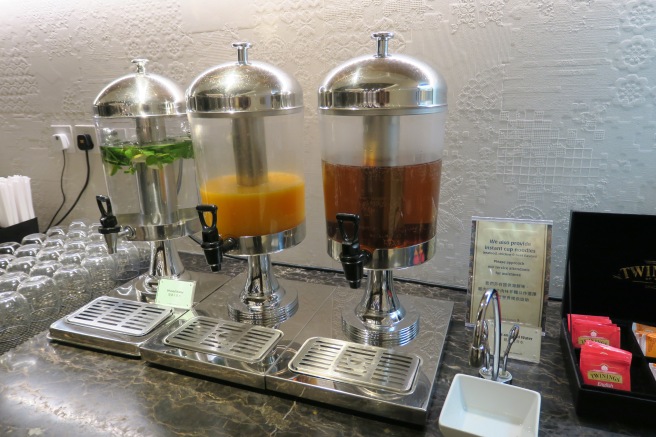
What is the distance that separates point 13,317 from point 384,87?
94cm

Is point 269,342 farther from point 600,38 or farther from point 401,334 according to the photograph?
point 600,38

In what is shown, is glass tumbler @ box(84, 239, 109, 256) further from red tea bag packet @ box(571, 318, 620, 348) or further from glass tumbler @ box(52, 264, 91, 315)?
red tea bag packet @ box(571, 318, 620, 348)

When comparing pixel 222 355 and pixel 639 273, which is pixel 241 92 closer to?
pixel 222 355

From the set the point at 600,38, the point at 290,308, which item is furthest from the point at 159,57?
the point at 600,38

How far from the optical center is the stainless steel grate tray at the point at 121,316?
957 millimetres

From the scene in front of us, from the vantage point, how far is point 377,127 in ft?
2.44

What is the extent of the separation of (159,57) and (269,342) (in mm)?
910

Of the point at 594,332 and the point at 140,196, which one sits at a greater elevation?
the point at 140,196

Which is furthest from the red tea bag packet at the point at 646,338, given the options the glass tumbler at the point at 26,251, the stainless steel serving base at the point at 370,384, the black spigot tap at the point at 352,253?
the glass tumbler at the point at 26,251

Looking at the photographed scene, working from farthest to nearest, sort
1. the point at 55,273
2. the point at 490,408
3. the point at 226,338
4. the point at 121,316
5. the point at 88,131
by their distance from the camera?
1. the point at 88,131
2. the point at 55,273
3. the point at 121,316
4. the point at 226,338
5. the point at 490,408

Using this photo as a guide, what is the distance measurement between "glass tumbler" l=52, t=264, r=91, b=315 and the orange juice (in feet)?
1.53

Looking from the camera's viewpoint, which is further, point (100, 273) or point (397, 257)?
point (100, 273)

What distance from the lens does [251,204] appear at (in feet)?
2.85

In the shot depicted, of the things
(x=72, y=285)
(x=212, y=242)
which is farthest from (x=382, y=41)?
(x=72, y=285)
